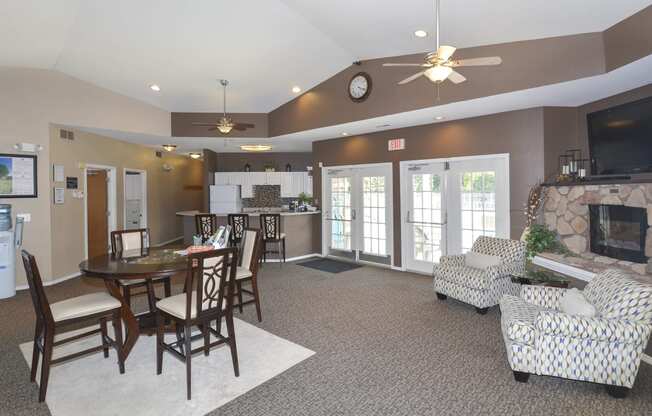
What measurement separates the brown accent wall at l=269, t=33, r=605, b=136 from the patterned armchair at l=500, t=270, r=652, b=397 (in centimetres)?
220

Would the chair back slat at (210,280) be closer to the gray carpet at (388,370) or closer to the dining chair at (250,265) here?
the gray carpet at (388,370)

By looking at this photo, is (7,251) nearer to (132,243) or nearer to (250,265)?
(132,243)

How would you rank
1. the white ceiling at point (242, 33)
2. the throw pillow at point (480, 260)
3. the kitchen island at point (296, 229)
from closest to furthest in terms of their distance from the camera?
the white ceiling at point (242, 33), the throw pillow at point (480, 260), the kitchen island at point (296, 229)

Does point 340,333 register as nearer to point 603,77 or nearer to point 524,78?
point 524,78

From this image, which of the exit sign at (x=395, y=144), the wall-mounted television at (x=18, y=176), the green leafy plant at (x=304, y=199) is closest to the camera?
the wall-mounted television at (x=18, y=176)

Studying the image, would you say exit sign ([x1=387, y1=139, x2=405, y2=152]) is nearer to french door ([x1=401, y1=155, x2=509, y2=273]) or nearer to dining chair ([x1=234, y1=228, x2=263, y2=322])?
french door ([x1=401, y1=155, x2=509, y2=273])

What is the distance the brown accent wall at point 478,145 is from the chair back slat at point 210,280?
13.5 feet

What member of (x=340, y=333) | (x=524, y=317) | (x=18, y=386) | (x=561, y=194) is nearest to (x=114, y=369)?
(x=18, y=386)

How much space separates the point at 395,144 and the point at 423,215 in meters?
1.35

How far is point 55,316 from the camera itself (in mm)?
2588

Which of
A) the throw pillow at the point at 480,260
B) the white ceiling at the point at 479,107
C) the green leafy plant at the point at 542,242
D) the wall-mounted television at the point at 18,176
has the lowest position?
the throw pillow at the point at 480,260

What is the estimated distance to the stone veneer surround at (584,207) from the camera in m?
3.61

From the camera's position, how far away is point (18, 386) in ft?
8.73

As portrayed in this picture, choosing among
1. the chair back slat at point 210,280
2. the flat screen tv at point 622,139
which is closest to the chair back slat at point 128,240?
the chair back slat at point 210,280
